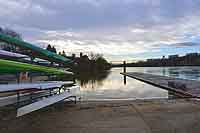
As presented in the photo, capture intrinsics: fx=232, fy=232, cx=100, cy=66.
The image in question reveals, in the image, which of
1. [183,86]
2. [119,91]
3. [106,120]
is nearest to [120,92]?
[119,91]

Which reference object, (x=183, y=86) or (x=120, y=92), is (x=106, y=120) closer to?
(x=120, y=92)

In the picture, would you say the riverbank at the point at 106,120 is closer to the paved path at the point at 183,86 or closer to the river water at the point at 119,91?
the paved path at the point at 183,86

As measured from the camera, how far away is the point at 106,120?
4.80 metres

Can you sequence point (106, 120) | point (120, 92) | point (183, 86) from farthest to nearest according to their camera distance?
point (120, 92) → point (183, 86) → point (106, 120)

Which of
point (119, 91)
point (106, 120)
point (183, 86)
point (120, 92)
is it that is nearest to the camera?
point (106, 120)

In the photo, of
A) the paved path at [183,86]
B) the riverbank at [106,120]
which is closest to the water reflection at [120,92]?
the paved path at [183,86]

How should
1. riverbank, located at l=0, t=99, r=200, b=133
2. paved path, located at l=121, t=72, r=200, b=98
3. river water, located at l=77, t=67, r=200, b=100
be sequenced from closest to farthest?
riverbank, located at l=0, t=99, r=200, b=133, paved path, located at l=121, t=72, r=200, b=98, river water, located at l=77, t=67, r=200, b=100

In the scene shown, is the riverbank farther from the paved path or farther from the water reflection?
the water reflection

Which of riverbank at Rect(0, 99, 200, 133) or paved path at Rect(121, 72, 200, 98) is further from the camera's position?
paved path at Rect(121, 72, 200, 98)

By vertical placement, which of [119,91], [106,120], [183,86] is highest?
[183,86]

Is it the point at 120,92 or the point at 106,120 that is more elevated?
the point at 106,120

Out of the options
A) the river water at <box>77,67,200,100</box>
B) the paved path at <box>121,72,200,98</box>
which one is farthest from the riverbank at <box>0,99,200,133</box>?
the river water at <box>77,67,200,100</box>

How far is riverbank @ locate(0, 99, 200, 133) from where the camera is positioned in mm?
4172

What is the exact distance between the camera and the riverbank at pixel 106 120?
4172 millimetres
